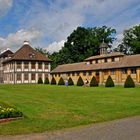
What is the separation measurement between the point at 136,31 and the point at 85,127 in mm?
67190

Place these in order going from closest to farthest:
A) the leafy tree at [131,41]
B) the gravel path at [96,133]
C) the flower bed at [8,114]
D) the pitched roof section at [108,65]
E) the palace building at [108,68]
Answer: the gravel path at [96,133] < the flower bed at [8,114] < the palace building at [108,68] < the pitched roof section at [108,65] < the leafy tree at [131,41]

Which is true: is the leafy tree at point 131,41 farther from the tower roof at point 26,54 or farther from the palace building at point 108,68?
the tower roof at point 26,54

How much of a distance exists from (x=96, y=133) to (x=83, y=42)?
77.3 m

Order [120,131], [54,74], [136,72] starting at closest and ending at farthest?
[120,131] < [136,72] < [54,74]

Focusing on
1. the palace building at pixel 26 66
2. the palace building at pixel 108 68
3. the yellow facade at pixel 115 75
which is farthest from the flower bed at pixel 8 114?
the palace building at pixel 26 66

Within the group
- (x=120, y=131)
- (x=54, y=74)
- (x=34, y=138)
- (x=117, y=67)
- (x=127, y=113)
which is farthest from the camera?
(x=54, y=74)

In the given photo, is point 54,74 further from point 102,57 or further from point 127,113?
point 127,113

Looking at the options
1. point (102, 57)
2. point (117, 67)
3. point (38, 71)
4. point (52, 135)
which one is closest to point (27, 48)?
point (38, 71)

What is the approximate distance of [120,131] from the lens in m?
10.6

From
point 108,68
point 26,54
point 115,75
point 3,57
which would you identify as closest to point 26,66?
point 26,54

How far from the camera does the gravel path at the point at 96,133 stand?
32.0 feet

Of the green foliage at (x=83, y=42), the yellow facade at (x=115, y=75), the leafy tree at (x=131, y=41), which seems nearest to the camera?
the yellow facade at (x=115, y=75)

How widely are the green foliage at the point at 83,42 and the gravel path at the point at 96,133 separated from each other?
73181 mm

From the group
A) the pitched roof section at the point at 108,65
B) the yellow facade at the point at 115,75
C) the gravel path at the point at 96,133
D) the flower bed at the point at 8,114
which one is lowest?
the gravel path at the point at 96,133
